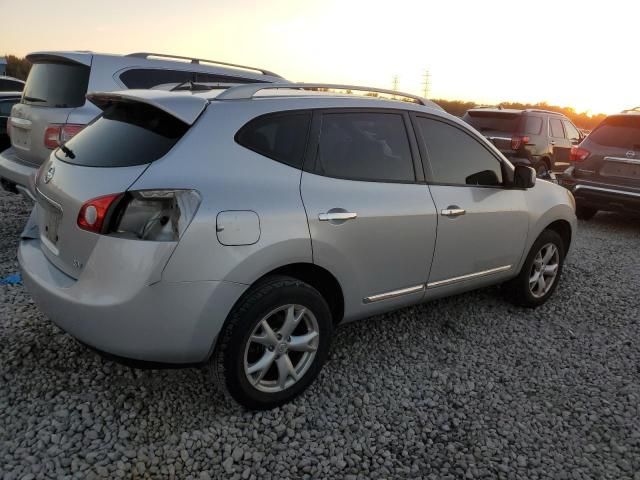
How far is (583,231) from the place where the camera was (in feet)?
26.2

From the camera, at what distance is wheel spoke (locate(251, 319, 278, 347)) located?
2646 millimetres

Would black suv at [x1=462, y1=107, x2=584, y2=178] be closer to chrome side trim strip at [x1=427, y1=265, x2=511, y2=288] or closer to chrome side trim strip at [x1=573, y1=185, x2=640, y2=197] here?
chrome side trim strip at [x1=573, y1=185, x2=640, y2=197]

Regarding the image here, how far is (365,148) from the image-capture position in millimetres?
3148

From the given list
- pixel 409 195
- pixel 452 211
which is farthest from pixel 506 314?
pixel 409 195

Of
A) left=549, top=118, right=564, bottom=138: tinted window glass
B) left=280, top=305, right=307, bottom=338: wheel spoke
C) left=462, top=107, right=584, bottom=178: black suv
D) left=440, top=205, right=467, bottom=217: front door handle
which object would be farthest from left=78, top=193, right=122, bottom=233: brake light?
left=549, top=118, right=564, bottom=138: tinted window glass

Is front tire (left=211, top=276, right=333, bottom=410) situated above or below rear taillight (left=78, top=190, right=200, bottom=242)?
below

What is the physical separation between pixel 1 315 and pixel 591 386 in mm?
3892

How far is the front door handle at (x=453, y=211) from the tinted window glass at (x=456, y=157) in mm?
185

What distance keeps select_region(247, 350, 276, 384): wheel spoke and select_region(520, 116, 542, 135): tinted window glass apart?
9434 millimetres

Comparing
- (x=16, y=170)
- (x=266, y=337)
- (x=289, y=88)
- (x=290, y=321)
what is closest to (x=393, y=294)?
(x=290, y=321)

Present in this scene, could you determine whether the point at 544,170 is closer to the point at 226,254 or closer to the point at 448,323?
the point at 448,323

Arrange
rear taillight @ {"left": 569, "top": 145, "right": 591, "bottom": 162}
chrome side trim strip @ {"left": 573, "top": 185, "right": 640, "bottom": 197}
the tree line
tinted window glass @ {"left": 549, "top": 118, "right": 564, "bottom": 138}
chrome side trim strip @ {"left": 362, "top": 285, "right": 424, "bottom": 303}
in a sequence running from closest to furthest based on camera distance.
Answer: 1. chrome side trim strip @ {"left": 362, "top": 285, "right": 424, "bottom": 303}
2. chrome side trim strip @ {"left": 573, "top": 185, "right": 640, "bottom": 197}
3. rear taillight @ {"left": 569, "top": 145, "right": 591, "bottom": 162}
4. tinted window glass @ {"left": 549, "top": 118, "right": 564, "bottom": 138}
5. the tree line

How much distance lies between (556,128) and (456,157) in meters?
9.33

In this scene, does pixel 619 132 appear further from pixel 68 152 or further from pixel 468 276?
pixel 68 152
